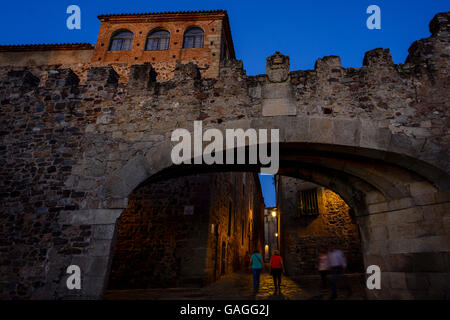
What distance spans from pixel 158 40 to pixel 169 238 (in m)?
11.0

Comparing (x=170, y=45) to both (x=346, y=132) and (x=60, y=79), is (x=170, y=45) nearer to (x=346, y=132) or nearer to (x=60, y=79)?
(x=60, y=79)

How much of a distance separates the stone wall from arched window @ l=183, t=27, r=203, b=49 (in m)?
10.00

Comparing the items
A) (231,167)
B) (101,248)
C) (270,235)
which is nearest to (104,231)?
(101,248)

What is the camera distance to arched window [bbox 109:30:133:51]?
1430cm

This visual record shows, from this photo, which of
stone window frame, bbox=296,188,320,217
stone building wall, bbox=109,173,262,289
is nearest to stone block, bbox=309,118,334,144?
stone building wall, bbox=109,173,262,289

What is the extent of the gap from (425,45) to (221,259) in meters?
8.18

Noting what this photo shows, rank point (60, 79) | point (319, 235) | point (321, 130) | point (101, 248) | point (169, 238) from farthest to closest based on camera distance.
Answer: point (319, 235)
point (169, 238)
point (60, 79)
point (321, 130)
point (101, 248)

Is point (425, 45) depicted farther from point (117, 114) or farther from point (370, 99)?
point (117, 114)

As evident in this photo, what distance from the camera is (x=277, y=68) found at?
15.0 ft

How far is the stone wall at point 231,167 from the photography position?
12.9 ft

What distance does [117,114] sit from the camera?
15.6 ft

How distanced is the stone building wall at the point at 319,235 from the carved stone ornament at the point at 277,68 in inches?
257
